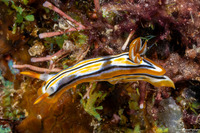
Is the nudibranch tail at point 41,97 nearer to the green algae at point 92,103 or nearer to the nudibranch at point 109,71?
the nudibranch at point 109,71

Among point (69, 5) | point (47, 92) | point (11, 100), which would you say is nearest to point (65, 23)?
point (69, 5)

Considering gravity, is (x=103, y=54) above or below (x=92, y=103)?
above

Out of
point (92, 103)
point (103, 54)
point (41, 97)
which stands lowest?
point (92, 103)

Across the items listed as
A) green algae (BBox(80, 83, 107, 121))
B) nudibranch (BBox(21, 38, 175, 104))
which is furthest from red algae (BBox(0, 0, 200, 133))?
nudibranch (BBox(21, 38, 175, 104))

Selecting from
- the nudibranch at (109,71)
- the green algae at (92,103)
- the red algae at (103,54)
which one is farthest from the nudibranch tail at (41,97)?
the green algae at (92,103)

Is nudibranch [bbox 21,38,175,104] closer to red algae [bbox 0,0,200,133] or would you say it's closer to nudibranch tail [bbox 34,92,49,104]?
nudibranch tail [bbox 34,92,49,104]

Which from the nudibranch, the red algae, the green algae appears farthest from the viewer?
the green algae

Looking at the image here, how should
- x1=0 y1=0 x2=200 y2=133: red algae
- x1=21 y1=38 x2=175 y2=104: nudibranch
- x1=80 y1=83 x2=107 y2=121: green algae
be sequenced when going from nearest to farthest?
x1=21 y1=38 x2=175 y2=104: nudibranch, x1=0 y1=0 x2=200 y2=133: red algae, x1=80 y1=83 x2=107 y2=121: green algae

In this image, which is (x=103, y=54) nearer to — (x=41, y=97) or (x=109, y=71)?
(x=109, y=71)

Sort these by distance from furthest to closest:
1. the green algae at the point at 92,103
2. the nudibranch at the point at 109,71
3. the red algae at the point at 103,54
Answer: the green algae at the point at 92,103 < the red algae at the point at 103,54 < the nudibranch at the point at 109,71

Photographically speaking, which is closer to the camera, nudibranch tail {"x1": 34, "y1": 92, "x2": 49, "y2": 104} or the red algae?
nudibranch tail {"x1": 34, "y1": 92, "x2": 49, "y2": 104}

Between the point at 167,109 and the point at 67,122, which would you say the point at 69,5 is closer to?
Result: the point at 67,122

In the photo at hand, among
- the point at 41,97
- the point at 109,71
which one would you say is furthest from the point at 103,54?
the point at 41,97
